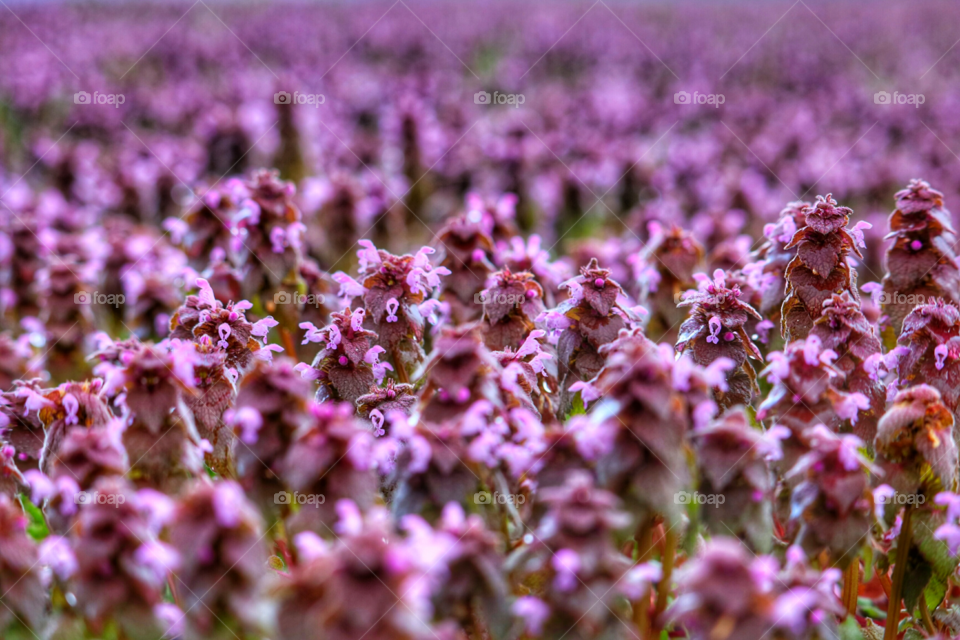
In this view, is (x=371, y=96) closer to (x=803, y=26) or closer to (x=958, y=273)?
(x=958, y=273)

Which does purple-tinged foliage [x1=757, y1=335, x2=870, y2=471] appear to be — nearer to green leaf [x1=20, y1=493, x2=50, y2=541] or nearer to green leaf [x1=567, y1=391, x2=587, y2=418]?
green leaf [x1=567, y1=391, x2=587, y2=418]

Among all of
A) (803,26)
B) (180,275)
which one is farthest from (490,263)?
(803,26)

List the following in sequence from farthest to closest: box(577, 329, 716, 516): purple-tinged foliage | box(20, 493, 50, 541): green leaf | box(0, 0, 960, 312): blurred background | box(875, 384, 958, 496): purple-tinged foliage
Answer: box(0, 0, 960, 312): blurred background → box(20, 493, 50, 541): green leaf → box(875, 384, 958, 496): purple-tinged foliage → box(577, 329, 716, 516): purple-tinged foliage

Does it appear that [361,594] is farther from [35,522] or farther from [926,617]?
[35,522]

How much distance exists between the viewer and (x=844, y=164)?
8281mm

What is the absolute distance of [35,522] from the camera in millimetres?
3381

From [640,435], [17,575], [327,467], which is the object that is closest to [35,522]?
[17,575]

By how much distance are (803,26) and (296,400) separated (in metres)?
25.9

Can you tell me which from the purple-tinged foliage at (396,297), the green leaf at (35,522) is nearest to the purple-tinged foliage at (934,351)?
the purple-tinged foliage at (396,297)

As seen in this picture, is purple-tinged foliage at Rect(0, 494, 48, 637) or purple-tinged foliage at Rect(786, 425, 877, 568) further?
purple-tinged foliage at Rect(786, 425, 877, 568)

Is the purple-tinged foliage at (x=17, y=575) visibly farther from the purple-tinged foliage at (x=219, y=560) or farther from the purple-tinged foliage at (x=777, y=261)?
the purple-tinged foliage at (x=777, y=261)

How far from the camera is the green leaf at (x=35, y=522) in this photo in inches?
129

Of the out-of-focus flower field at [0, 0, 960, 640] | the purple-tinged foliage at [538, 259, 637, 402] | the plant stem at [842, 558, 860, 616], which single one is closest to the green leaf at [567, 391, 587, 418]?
the out-of-focus flower field at [0, 0, 960, 640]

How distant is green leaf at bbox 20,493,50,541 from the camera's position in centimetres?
329
